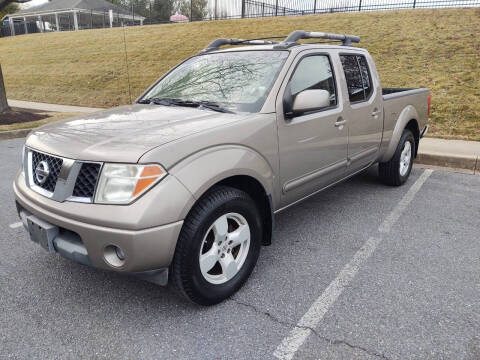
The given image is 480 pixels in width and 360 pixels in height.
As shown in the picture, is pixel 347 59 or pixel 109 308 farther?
pixel 347 59

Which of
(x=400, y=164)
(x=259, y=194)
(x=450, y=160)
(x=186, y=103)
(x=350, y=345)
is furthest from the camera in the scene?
(x=450, y=160)

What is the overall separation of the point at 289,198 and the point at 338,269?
696 mm

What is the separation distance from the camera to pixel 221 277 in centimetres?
264

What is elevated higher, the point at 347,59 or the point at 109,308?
the point at 347,59

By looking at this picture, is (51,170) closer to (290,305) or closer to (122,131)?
(122,131)

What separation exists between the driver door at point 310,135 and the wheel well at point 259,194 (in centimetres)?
24

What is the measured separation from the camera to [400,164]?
5.09m

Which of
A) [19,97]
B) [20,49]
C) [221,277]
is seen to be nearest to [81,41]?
[20,49]

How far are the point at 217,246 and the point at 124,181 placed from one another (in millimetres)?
779

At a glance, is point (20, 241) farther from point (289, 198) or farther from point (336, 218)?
point (336, 218)

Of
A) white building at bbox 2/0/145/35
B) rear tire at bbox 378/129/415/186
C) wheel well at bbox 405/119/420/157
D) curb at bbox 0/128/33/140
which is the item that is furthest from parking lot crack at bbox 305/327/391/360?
white building at bbox 2/0/145/35

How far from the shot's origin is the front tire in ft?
7.62

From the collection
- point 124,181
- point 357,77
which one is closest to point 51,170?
point 124,181

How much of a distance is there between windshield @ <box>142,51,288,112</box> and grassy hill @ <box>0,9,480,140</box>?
5.88m
